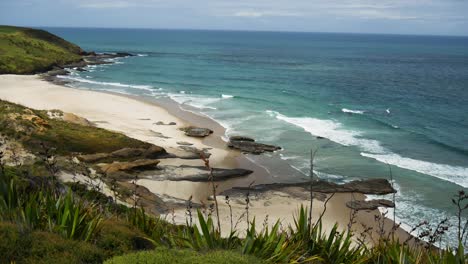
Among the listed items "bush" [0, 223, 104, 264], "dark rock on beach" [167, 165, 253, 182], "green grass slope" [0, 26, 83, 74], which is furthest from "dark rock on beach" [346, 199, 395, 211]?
"green grass slope" [0, 26, 83, 74]

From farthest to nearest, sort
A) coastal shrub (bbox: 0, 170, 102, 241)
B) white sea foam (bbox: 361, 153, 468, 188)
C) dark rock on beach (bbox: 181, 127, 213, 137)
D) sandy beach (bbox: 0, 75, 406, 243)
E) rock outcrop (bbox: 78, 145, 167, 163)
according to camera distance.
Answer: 1. dark rock on beach (bbox: 181, 127, 213, 137)
2. white sea foam (bbox: 361, 153, 468, 188)
3. rock outcrop (bbox: 78, 145, 167, 163)
4. sandy beach (bbox: 0, 75, 406, 243)
5. coastal shrub (bbox: 0, 170, 102, 241)

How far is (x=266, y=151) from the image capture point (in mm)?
32219

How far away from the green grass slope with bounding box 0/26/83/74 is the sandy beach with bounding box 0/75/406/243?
5977 mm

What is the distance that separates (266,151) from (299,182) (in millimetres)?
6448

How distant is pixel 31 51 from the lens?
79.9 meters

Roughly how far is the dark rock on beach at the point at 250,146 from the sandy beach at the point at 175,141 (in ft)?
2.19

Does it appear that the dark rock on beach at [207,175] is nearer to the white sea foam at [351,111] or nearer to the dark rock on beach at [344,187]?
the dark rock on beach at [344,187]

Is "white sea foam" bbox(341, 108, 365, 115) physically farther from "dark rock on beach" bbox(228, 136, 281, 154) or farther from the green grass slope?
the green grass slope

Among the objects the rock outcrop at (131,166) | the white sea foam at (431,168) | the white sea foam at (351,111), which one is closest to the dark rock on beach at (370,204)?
the white sea foam at (431,168)

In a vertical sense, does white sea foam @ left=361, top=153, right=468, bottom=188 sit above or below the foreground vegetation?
below

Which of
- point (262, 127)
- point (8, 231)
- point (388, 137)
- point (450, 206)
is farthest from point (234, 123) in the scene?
point (8, 231)

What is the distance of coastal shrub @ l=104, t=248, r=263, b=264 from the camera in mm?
8094

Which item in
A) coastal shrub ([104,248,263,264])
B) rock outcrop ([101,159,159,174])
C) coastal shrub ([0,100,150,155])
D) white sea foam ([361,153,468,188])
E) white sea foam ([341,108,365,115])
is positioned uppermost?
coastal shrub ([104,248,263,264])

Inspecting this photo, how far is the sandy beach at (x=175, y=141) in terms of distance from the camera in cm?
2195
